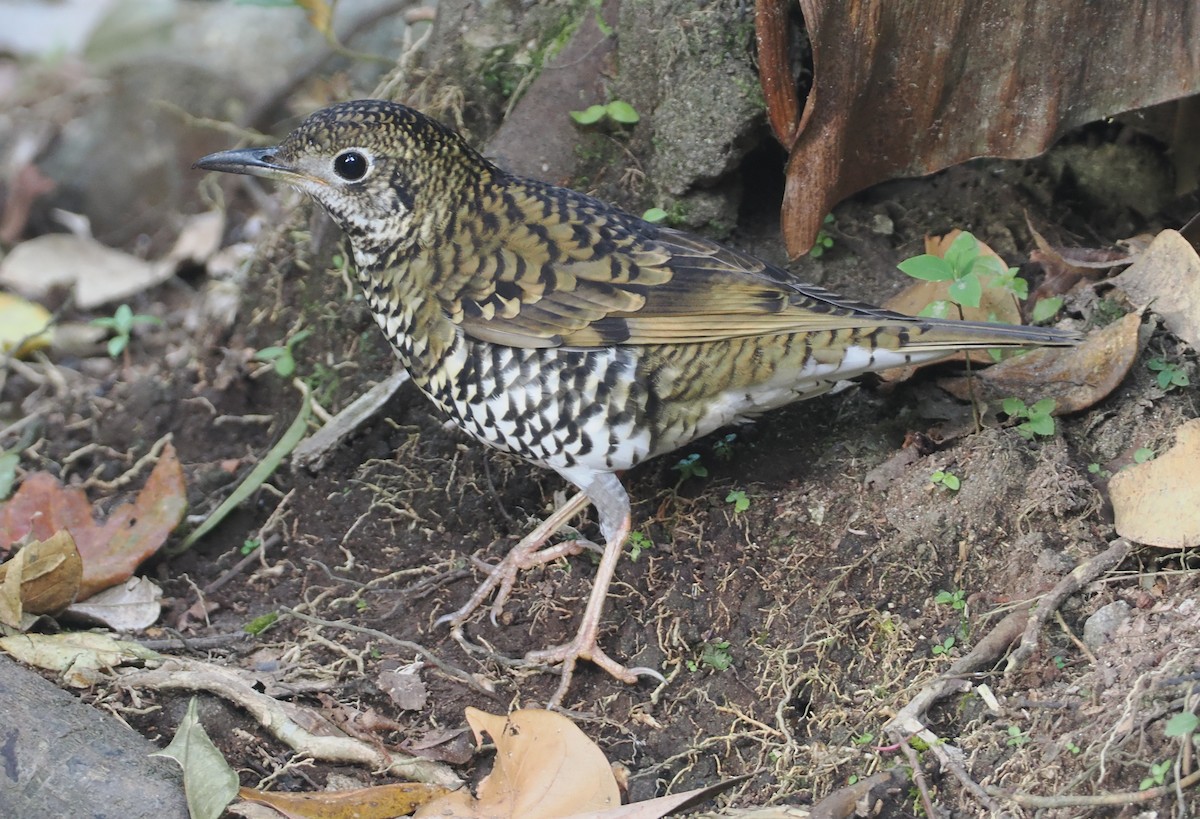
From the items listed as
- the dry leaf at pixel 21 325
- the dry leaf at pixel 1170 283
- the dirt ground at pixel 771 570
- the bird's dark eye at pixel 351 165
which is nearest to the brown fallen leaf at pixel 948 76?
the dirt ground at pixel 771 570

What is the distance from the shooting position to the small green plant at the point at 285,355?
4410 mm

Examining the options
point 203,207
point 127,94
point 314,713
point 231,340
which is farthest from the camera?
point 127,94

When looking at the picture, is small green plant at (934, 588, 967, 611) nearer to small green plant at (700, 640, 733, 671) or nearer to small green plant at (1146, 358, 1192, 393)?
small green plant at (700, 640, 733, 671)

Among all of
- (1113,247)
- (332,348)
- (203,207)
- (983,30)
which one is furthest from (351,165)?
(203,207)

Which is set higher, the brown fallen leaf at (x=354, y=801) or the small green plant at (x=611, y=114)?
the small green plant at (x=611, y=114)

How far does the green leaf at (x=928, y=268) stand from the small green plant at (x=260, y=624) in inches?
83.1

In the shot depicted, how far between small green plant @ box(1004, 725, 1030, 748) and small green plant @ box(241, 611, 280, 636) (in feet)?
6.89

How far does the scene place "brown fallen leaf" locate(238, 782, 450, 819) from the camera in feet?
8.90

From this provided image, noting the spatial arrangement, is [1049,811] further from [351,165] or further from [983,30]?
[351,165]

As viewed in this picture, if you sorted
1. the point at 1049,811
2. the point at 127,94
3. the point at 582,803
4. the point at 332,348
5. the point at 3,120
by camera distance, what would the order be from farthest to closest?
the point at 3,120
the point at 127,94
the point at 332,348
the point at 582,803
the point at 1049,811

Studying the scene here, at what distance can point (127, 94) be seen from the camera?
744 cm

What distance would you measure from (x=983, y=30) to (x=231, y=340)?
3.09 meters

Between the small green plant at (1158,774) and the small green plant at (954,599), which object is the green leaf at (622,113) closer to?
the small green plant at (954,599)

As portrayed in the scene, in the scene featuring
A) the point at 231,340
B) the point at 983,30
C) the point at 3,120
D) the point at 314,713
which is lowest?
the point at 314,713
